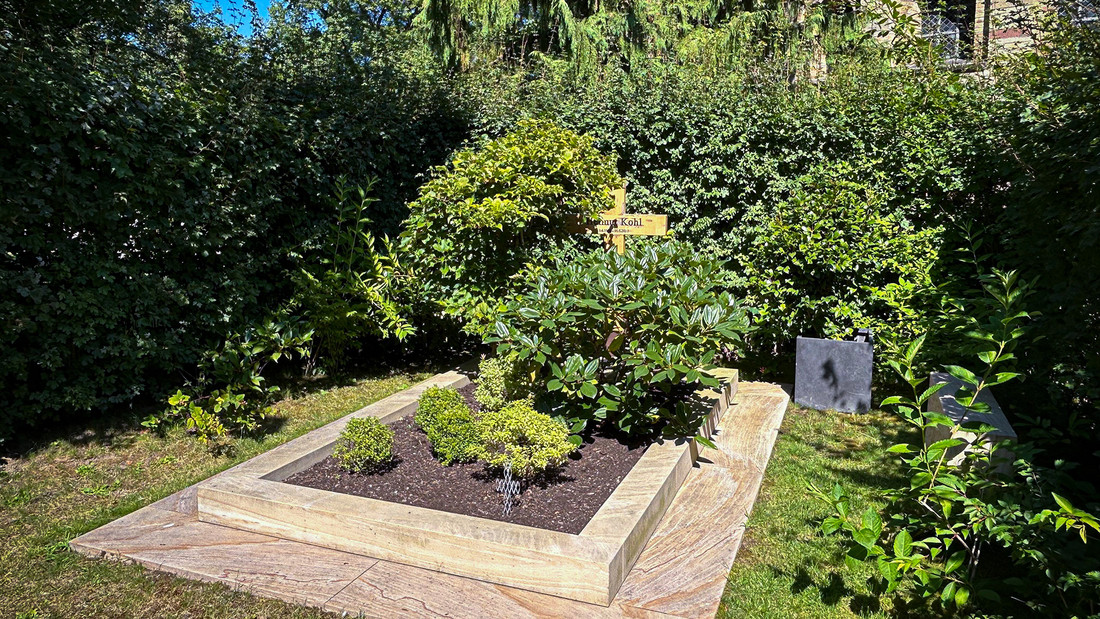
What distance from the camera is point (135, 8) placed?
7.90 metres

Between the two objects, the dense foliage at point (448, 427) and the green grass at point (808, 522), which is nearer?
the green grass at point (808, 522)

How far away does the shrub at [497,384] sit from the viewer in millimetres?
→ 4684

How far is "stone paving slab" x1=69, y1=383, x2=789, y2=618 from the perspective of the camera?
291 centimetres

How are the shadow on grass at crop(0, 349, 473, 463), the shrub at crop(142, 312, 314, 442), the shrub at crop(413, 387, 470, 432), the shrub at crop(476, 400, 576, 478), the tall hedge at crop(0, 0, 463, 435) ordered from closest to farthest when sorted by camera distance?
the shrub at crop(476, 400, 576, 478) → the tall hedge at crop(0, 0, 463, 435) → the shrub at crop(413, 387, 470, 432) → the shadow on grass at crop(0, 349, 473, 463) → the shrub at crop(142, 312, 314, 442)

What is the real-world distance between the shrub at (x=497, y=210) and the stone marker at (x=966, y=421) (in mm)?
2946

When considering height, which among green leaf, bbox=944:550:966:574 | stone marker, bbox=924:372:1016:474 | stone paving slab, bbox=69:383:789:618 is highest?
stone marker, bbox=924:372:1016:474

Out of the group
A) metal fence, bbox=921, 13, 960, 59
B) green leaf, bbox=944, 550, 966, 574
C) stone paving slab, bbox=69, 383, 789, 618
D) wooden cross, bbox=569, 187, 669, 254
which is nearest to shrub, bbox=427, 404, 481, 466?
stone paving slab, bbox=69, 383, 789, 618

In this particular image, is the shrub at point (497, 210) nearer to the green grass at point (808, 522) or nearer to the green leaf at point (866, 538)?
the green grass at point (808, 522)

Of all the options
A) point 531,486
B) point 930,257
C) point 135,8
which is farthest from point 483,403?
point 135,8

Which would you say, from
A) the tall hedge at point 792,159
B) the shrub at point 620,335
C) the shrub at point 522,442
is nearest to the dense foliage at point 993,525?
the shrub at point 620,335

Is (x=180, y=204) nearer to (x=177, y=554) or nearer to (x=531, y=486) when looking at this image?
(x=177, y=554)

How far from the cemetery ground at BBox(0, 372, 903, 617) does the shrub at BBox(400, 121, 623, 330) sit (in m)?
1.33

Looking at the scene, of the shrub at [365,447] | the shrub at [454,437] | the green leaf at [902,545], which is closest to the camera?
Answer: the green leaf at [902,545]

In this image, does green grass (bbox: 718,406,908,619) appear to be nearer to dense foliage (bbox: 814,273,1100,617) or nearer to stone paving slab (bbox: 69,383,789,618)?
stone paving slab (bbox: 69,383,789,618)
